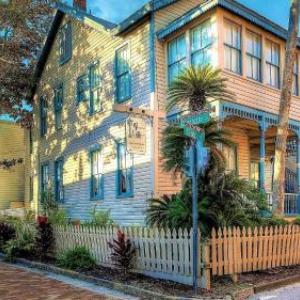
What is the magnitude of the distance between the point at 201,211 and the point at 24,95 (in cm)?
1903

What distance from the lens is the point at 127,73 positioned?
717 inches

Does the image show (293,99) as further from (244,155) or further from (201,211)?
(201,211)

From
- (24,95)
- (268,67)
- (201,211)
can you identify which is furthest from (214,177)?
(24,95)

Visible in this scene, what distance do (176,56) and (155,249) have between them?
8219 millimetres

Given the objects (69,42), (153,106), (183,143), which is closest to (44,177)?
(69,42)

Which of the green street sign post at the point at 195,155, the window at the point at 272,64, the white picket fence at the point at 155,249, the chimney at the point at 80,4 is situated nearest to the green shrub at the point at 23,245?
the white picket fence at the point at 155,249

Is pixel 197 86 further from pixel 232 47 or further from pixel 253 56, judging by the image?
pixel 253 56

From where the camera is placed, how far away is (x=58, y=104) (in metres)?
23.5

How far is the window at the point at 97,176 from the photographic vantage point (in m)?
19.6

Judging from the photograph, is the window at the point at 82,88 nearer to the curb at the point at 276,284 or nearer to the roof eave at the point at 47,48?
the roof eave at the point at 47,48

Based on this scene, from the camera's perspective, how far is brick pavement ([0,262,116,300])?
9594 millimetres

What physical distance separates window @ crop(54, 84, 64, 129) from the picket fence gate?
11605mm

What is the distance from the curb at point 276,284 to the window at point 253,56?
26.1ft

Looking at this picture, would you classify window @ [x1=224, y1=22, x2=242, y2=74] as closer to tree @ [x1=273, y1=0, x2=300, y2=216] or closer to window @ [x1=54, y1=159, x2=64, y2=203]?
tree @ [x1=273, y1=0, x2=300, y2=216]
